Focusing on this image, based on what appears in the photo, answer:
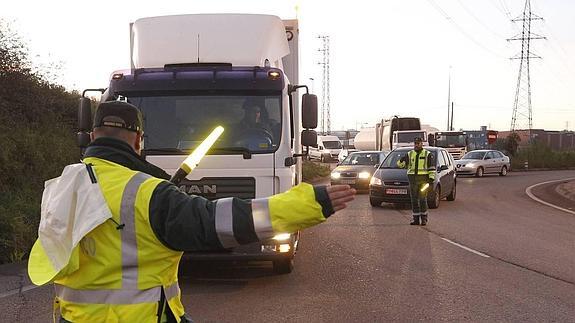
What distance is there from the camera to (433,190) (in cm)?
1667

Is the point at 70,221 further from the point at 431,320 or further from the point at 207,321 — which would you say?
the point at 431,320

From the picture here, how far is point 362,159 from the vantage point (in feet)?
73.7

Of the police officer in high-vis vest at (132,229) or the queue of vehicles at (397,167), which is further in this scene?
the queue of vehicles at (397,167)

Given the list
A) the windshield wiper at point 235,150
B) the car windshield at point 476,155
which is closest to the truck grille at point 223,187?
the windshield wiper at point 235,150

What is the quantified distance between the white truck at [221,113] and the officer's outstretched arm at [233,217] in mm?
4731

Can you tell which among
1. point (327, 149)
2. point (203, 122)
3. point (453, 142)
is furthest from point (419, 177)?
point (327, 149)

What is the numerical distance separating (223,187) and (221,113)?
0.92 m

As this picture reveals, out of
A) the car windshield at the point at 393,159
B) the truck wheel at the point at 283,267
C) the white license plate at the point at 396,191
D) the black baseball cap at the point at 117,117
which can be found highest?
the black baseball cap at the point at 117,117

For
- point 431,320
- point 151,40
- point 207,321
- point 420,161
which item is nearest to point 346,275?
point 431,320

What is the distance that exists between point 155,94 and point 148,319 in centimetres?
538

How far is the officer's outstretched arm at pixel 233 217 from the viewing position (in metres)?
2.05

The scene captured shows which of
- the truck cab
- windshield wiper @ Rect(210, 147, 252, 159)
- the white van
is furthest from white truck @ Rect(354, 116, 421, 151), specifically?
windshield wiper @ Rect(210, 147, 252, 159)

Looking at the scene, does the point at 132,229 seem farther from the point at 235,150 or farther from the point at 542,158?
the point at 542,158

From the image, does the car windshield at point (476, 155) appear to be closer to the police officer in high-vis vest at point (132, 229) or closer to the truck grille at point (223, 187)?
the truck grille at point (223, 187)
